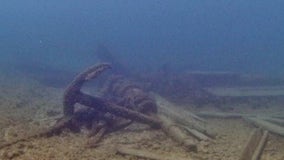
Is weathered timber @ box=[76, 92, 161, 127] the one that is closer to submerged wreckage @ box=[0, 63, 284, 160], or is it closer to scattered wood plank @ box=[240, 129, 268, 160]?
submerged wreckage @ box=[0, 63, 284, 160]

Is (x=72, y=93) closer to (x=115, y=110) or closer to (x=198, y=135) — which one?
(x=115, y=110)

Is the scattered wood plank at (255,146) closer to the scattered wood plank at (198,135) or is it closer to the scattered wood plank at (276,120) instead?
the scattered wood plank at (198,135)

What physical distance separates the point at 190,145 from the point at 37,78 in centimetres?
1375

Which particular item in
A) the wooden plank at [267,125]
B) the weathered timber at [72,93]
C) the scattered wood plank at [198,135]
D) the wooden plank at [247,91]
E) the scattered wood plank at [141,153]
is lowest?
the scattered wood plank at [141,153]

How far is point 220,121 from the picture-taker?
12055mm

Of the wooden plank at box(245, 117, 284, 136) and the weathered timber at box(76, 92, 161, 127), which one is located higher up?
the weathered timber at box(76, 92, 161, 127)

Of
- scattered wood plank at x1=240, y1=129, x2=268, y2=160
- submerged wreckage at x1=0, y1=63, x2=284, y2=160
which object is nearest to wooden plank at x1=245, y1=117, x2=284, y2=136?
submerged wreckage at x1=0, y1=63, x2=284, y2=160

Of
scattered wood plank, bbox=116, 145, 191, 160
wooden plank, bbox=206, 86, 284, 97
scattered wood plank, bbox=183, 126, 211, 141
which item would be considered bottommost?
scattered wood plank, bbox=116, 145, 191, 160

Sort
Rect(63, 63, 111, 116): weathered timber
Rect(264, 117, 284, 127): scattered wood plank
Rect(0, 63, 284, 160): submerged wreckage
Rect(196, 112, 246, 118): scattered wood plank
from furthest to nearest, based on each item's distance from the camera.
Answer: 1. Rect(196, 112, 246, 118): scattered wood plank
2. Rect(264, 117, 284, 127): scattered wood plank
3. Rect(63, 63, 111, 116): weathered timber
4. Rect(0, 63, 284, 160): submerged wreckage

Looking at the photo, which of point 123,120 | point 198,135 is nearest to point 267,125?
point 198,135

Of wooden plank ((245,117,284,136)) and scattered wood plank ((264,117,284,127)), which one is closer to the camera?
wooden plank ((245,117,284,136))

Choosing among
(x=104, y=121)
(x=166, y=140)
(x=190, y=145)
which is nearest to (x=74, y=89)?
(x=104, y=121)

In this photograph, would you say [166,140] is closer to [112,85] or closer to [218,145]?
[218,145]

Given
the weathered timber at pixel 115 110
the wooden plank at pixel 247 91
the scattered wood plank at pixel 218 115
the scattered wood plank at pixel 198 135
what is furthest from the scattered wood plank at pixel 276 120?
the wooden plank at pixel 247 91
